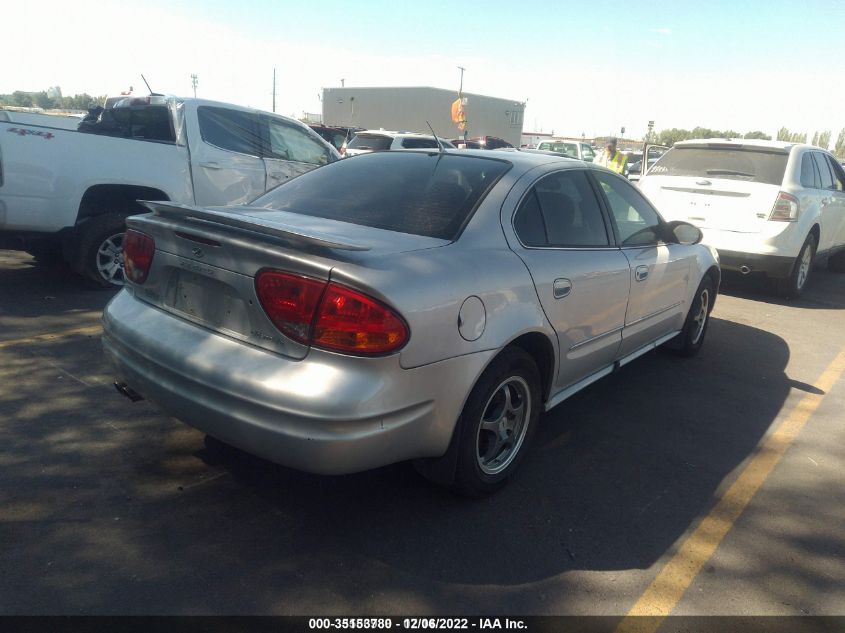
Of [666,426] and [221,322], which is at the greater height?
[221,322]

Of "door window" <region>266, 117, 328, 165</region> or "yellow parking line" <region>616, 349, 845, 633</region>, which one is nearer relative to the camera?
"yellow parking line" <region>616, 349, 845, 633</region>

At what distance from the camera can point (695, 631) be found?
2430 mm

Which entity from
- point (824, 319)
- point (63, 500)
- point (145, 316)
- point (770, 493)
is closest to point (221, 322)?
point (145, 316)

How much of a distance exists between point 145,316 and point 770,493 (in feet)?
10.5

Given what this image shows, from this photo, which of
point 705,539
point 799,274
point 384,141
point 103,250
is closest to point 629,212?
point 705,539

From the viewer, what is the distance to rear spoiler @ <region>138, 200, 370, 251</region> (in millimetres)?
2518

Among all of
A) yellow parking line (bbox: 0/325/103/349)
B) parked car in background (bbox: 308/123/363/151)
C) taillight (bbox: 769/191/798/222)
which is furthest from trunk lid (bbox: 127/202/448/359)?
parked car in background (bbox: 308/123/363/151)

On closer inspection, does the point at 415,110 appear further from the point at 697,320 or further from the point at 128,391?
the point at 128,391

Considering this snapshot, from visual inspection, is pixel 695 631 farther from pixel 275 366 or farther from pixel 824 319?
pixel 824 319

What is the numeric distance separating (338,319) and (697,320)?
13.1 ft

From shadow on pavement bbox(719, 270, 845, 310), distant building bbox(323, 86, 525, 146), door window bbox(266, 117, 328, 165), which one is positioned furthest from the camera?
distant building bbox(323, 86, 525, 146)

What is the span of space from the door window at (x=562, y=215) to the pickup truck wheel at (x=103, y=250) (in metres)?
4.00

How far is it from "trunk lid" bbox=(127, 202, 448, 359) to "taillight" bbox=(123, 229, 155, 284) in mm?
39

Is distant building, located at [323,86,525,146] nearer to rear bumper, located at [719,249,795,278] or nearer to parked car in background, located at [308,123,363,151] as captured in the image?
parked car in background, located at [308,123,363,151]
